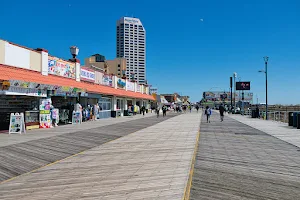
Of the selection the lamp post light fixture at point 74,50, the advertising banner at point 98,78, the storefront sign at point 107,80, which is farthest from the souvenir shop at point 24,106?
the storefront sign at point 107,80

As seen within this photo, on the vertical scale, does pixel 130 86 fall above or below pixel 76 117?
above

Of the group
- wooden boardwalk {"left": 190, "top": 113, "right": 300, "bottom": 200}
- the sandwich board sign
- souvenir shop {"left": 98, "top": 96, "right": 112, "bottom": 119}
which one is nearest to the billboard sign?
souvenir shop {"left": 98, "top": 96, "right": 112, "bottom": 119}

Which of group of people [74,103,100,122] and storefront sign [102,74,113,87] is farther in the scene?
storefront sign [102,74,113,87]

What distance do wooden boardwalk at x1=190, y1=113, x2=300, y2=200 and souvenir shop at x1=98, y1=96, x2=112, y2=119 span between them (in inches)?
858

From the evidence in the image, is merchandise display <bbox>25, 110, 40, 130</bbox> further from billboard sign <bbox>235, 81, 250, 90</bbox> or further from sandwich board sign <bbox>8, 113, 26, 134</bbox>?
billboard sign <bbox>235, 81, 250, 90</bbox>

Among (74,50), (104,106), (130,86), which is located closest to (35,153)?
(74,50)

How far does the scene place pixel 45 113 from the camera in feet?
60.4

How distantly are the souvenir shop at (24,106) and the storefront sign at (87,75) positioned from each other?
8.68 metres

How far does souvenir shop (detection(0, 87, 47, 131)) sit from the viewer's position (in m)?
16.4

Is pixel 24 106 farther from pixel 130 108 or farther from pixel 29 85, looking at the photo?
pixel 130 108

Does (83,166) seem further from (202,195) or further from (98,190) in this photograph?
(202,195)

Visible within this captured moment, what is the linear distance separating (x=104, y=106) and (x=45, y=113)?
14292mm

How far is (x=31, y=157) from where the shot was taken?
8.84 meters

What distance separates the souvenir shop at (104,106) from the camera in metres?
31.2
